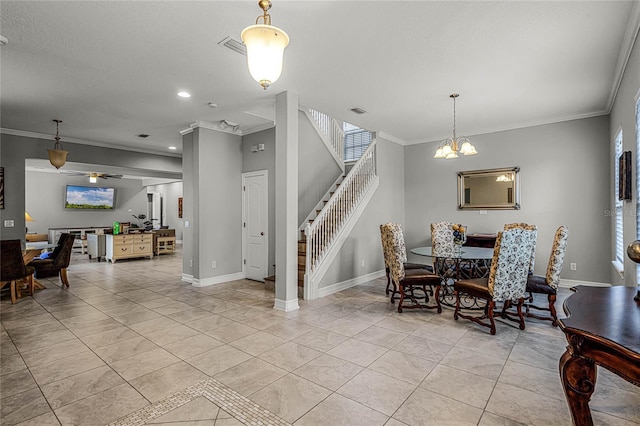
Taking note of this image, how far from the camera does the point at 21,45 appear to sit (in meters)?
3.03

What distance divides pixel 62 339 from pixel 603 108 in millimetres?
7902

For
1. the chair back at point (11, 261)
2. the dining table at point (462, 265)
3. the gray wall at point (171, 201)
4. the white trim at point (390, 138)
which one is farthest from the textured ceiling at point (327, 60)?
the gray wall at point (171, 201)

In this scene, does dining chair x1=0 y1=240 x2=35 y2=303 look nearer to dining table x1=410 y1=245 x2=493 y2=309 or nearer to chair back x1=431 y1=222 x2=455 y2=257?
dining table x1=410 y1=245 x2=493 y2=309

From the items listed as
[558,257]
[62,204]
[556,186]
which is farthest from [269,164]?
[62,204]

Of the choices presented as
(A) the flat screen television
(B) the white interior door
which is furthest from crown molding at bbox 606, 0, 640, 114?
(A) the flat screen television

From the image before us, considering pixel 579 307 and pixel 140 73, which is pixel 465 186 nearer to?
pixel 579 307

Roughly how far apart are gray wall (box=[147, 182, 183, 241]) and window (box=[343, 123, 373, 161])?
8.22 m

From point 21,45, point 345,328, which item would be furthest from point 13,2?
point 345,328

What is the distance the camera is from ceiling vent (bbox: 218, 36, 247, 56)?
2952 mm

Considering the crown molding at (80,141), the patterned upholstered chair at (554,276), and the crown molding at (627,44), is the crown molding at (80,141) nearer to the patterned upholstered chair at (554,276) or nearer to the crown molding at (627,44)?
the patterned upholstered chair at (554,276)

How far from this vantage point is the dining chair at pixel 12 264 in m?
4.57

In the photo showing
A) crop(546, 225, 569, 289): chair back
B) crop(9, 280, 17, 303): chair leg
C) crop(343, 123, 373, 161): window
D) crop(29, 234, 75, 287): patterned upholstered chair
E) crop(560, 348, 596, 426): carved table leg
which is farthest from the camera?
crop(343, 123, 373, 161): window

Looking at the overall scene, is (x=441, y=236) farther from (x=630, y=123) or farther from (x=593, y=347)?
(x=593, y=347)

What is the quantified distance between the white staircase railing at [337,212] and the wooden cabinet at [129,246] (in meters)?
6.53
